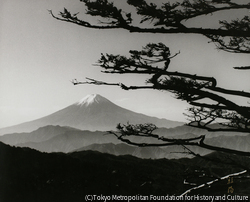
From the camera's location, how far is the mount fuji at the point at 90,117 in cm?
14100

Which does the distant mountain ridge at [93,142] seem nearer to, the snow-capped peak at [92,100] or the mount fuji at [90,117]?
the mount fuji at [90,117]

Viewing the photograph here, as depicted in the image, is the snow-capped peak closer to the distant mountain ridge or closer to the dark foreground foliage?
the distant mountain ridge

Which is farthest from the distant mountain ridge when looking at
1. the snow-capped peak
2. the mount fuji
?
the snow-capped peak

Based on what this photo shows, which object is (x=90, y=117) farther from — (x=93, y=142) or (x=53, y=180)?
(x=53, y=180)

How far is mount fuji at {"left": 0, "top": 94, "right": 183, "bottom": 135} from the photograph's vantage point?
14100 cm

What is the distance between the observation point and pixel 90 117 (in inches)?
5861

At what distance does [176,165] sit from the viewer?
3894 centimetres

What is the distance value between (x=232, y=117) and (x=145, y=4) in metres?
2.29

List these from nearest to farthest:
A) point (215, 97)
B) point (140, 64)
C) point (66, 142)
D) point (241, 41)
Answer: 1. point (215, 97)
2. point (140, 64)
3. point (241, 41)
4. point (66, 142)

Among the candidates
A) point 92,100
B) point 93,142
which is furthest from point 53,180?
point 92,100

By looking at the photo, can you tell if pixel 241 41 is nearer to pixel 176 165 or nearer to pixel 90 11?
pixel 90 11

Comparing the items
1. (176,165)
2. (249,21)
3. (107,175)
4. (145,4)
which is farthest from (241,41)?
(176,165)

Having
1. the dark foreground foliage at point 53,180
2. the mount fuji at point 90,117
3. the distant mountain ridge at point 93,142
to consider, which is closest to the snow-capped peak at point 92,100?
the mount fuji at point 90,117

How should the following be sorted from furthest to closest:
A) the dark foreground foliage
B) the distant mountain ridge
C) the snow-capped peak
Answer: the snow-capped peak, the distant mountain ridge, the dark foreground foliage
